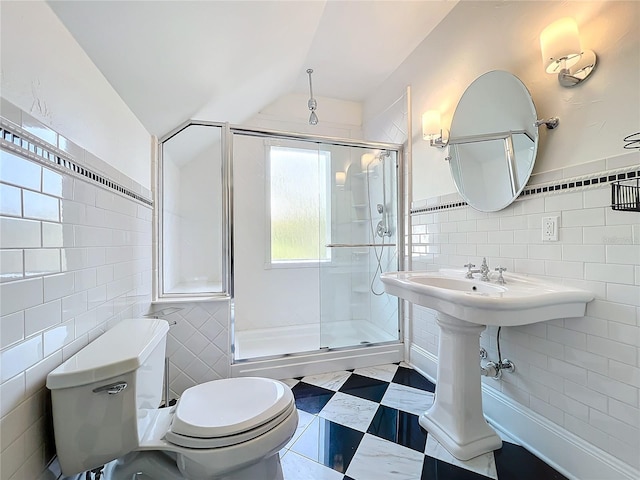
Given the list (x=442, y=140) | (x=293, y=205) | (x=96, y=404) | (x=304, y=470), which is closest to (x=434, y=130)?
(x=442, y=140)

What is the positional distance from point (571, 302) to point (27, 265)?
1.80m

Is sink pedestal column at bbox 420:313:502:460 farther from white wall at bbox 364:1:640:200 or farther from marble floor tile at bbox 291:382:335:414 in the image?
white wall at bbox 364:1:640:200

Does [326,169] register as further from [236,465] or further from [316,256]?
[236,465]

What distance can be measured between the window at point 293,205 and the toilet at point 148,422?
1.97 m

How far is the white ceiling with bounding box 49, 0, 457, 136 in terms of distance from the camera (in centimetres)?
112

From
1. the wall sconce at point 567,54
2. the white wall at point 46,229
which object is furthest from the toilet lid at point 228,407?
the wall sconce at point 567,54

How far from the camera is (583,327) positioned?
1208mm

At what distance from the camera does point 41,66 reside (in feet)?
2.76

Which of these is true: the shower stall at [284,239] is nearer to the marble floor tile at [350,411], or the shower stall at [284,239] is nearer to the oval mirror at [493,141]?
the marble floor tile at [350,411]

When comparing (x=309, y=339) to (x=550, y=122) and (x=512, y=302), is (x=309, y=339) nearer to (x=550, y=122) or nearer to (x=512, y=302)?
(x=512, y=302)

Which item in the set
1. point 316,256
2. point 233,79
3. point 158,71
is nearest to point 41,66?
point 158,71

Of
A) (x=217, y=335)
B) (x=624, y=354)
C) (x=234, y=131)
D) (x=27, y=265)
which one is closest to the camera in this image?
(x=27, y=265)

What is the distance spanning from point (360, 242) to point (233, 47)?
167 centimetres

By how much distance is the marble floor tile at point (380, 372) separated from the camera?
214 centimetres
